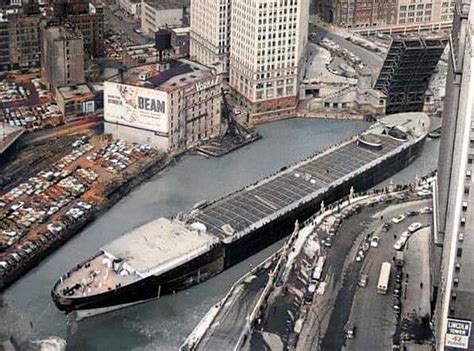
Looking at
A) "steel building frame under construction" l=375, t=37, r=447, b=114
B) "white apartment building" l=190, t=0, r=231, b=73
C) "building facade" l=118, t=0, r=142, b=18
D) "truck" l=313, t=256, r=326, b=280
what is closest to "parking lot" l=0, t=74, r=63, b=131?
"white apartment building" l=190, t=0, r=231, b=73

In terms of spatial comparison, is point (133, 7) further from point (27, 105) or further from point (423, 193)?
point (423, 193)

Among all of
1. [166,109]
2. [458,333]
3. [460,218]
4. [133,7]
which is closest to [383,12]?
[133,7]

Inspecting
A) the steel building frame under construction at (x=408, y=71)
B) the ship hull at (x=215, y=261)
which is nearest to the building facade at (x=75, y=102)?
the ship hull at (x=215, y=261)

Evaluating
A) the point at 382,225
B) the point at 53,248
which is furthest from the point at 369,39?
the point at 53,248

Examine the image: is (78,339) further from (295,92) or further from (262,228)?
(295,92)

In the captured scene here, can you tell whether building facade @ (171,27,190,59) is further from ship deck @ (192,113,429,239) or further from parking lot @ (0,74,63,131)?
ship deck @ (192,113,429,239)
